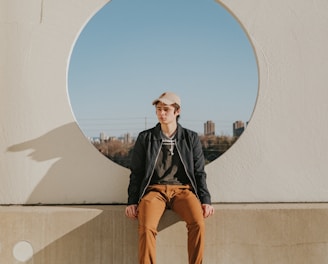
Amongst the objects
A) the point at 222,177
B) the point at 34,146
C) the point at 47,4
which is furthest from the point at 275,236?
the point at 47,4

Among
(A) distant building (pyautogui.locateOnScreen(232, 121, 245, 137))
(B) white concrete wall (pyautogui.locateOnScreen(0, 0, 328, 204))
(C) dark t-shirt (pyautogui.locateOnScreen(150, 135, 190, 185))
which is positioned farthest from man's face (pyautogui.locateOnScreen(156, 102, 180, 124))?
(A) distant building (pyautogui.locateOnScreen(232, 121, 245, 137))

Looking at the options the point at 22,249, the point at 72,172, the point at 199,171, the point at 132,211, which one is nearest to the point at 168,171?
the point at 199,171

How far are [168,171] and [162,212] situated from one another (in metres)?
0.24

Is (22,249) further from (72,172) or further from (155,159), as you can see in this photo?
(155,159)

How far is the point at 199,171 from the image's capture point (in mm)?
2361

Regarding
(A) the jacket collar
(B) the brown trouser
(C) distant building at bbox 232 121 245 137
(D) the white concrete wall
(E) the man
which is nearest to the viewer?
(B) the brown trouser

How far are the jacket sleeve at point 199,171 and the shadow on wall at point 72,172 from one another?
0.52 meters

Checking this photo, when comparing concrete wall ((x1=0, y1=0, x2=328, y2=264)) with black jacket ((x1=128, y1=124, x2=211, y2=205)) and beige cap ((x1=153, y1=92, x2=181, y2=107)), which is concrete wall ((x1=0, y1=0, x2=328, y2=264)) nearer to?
black jacket ((x1=128, y1=124, x2=211, y2=205))

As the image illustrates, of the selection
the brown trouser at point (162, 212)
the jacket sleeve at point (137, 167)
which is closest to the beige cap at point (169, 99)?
the jacket sleeve at point (137, 167)

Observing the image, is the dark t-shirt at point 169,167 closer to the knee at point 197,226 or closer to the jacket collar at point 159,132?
the jacket collar at point 159,132

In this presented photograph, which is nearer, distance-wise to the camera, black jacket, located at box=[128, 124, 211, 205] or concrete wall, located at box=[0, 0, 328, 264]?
black jacket, located at box=[128, 124, 211, 205]

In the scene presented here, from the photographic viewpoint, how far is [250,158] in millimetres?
2625

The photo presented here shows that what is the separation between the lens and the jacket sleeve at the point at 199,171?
233cm

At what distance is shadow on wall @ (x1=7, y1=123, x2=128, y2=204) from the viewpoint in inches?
104
